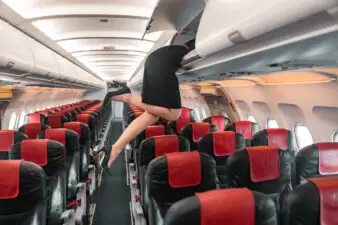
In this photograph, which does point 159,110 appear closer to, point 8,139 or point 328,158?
point 328,158

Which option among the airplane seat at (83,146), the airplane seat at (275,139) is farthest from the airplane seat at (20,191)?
the airplane seat at (275,139)

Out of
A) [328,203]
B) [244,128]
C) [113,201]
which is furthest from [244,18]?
[113,201]

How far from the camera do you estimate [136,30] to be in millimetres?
6086

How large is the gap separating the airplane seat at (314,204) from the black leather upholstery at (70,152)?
347cm

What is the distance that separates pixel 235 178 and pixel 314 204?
4.43 feet

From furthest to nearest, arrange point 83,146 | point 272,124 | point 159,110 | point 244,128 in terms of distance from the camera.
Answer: point 272,124 → point 244,128 → point 83,146 → point 159,110

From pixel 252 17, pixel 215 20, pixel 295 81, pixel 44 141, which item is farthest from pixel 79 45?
pixel 252 17

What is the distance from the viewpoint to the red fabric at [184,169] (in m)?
2.87

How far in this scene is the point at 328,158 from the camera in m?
3.29

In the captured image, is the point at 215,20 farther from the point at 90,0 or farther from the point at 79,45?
the point at 79,45

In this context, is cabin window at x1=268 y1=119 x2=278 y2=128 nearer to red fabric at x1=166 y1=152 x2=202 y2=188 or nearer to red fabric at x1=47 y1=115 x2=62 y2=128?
red fabric at x1=166 y1=152 x2=202 y2=188

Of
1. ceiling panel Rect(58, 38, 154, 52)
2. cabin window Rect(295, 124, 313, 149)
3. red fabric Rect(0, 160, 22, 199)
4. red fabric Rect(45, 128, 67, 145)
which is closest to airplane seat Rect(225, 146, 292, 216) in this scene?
red fabric Rect(0, 160, 22, 199)

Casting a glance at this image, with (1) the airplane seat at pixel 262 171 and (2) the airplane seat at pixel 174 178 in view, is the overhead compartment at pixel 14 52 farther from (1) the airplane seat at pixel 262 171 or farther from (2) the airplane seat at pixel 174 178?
(1) the airplane seat at pixel 262 171

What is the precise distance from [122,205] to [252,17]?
212 inches
